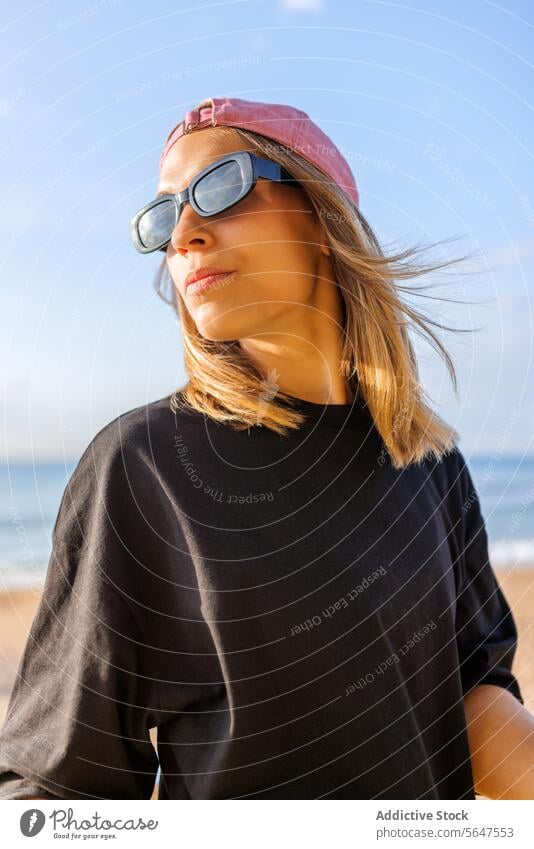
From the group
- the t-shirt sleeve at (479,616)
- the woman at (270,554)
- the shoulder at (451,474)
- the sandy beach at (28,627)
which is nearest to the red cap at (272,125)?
the woman at (270,554)

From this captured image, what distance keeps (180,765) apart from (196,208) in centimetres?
94

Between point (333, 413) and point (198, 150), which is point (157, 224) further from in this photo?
point (333, 413)

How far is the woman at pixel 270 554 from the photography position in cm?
133

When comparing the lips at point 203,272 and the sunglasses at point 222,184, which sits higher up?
the sunglasses at point 222,184

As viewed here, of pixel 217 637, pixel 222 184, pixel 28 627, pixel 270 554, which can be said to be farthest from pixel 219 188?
pixel 28 627

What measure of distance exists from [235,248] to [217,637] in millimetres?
672

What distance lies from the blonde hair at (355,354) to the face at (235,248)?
6 cm

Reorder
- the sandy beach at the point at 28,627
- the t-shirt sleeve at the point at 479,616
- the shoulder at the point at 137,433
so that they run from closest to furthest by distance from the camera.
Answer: the shoulder at the point at 137,433 < the t-shirt sleeve at the point at 479,616 < the sandy beach at the point at 28,627

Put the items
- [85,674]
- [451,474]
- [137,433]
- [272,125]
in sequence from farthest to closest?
[451,474] → [272,125] → [137,433] → [85,674]

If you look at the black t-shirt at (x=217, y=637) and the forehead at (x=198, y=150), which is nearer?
the black t-shirt at (x=217, y=637)

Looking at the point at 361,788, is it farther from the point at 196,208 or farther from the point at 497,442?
the point at 196,208

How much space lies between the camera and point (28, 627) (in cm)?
354

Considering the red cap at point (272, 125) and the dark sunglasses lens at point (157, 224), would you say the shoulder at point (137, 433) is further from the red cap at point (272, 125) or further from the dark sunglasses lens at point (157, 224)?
the red cap at point (272, 125)

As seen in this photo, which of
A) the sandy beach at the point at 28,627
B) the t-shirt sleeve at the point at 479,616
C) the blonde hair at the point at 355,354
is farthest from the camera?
the sandy beach at the point at 28,627
